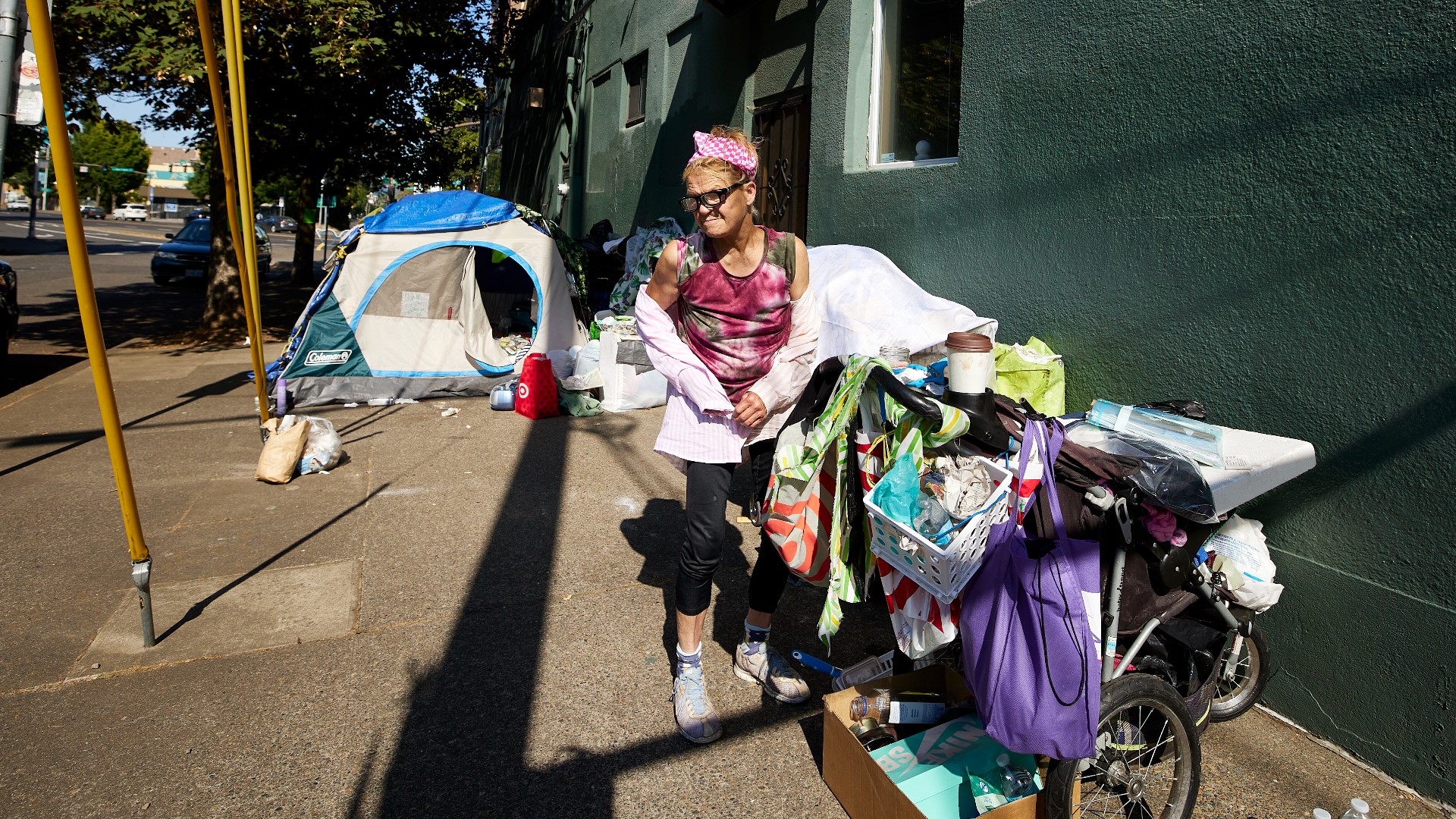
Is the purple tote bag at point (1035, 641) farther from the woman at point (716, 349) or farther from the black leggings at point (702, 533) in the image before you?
the woman at point (716, 349)

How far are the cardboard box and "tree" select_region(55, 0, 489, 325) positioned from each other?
899cm

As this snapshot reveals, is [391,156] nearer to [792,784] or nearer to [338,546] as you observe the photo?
[338,546]

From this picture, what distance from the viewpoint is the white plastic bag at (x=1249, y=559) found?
2949 millimetres

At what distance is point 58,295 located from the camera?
16.7 m

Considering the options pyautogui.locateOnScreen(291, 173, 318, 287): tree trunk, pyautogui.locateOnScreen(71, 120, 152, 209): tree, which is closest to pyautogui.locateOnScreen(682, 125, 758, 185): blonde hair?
pyautogui.locateOnScreen(291, 173, 318, 287): tree trunk

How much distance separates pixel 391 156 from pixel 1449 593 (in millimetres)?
14289

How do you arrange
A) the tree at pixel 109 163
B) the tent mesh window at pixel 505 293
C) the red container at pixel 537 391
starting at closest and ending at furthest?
the red container at pixel 537 391 < the tent mesh window at pixel 505 293 < the tree at pixel 109 163

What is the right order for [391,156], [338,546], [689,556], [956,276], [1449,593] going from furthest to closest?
[391,156], [956,276], [338,546], [689,556], [1449,593]

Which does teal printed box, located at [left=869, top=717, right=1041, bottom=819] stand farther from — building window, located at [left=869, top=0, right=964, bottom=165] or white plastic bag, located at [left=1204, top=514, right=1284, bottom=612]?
building window, located at [left=869, top=0, right=964, bottom=165]

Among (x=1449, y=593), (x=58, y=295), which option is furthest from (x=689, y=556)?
(x=58, y=295)

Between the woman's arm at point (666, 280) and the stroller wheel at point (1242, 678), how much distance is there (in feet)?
7.78

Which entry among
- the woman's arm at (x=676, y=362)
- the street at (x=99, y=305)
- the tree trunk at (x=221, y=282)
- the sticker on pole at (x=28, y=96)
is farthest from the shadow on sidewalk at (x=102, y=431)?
the woman's arm at (x=676, y=362)

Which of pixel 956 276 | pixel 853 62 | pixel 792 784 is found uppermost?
pixel 853 62

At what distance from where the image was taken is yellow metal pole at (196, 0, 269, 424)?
4.21m
